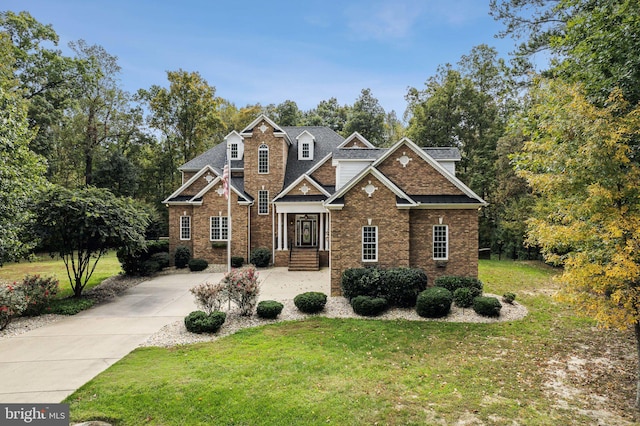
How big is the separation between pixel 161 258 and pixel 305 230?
33.6 feet

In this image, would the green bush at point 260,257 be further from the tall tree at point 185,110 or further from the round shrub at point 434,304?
the tall tree at point 185,110

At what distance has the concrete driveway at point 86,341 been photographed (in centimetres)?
701

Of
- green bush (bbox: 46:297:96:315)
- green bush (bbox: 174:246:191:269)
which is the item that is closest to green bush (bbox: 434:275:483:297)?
green bush (bbox: 46:297:96:315)

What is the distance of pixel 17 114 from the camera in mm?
12508

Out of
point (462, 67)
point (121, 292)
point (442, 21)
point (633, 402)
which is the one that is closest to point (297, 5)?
point (442, 21)

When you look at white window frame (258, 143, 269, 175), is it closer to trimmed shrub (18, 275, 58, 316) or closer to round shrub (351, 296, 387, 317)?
trimmed shrub (18, 275, 58, 316)

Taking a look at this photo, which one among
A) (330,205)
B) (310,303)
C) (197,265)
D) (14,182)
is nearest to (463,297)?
(310,303)

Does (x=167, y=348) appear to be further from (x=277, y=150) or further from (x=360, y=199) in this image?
(x=277, y=150)

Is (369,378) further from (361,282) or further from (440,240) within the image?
(440,240)

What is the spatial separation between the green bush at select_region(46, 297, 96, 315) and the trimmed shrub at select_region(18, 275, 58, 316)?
0.32 meters

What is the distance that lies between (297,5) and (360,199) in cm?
945

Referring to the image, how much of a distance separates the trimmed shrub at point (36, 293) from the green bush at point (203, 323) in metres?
6.29

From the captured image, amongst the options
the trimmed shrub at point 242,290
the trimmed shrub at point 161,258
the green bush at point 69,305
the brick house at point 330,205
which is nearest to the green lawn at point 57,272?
the green bush at point 69,305

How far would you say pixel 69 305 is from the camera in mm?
12781
